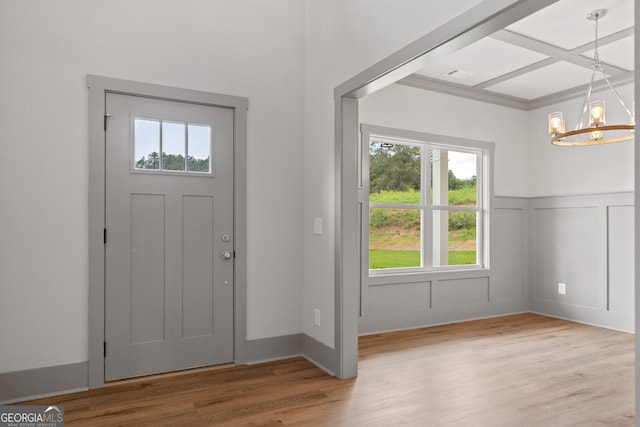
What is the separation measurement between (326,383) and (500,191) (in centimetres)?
366

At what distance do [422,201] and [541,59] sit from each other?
188cm

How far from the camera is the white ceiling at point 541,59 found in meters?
3.34

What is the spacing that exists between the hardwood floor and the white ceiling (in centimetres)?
283

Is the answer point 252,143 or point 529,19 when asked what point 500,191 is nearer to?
point 529,19

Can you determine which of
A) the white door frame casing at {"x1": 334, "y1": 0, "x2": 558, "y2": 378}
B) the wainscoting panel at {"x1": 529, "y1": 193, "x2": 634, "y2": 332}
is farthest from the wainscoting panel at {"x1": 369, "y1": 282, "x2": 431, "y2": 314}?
the wainscoting panel at {"x1": 529, "y1": 193, "x2": 634, "y2": 332}

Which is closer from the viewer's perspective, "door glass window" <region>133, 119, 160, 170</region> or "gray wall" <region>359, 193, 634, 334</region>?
"door glass window" <region>133, 119, 160, 170</region>

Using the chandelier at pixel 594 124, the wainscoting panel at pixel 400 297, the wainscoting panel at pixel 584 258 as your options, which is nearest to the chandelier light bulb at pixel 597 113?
the chandelier at pixel 594 124

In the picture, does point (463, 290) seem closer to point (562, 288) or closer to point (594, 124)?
point (562, 288)

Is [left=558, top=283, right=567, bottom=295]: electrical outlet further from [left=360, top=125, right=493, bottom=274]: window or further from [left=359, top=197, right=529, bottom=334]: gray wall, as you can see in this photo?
[left=360, top=125, right=493, bottom=274]: window

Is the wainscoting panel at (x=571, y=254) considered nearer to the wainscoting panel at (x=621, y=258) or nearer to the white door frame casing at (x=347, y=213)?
the wainscoting panel at (x=621, y=258)

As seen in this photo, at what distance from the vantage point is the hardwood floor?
2443mm

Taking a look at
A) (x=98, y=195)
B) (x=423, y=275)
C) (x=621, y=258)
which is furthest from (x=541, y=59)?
(x=98, y=195)

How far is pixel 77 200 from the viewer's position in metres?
2.88

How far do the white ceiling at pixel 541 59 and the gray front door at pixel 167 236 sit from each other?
2.51m
